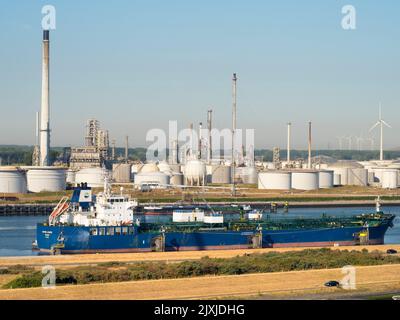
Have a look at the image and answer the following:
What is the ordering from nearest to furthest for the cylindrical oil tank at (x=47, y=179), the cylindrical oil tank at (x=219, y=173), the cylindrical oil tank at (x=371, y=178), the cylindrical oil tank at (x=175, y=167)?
1. the cylindrical oil tank at (x=47, y=179)
2. the cylindrical oil tank at (x=219, y=173)
3. the cylindrical oil tank at (x=175, y=167)
4. the cylindrical oil tank at (x=371, y=178)

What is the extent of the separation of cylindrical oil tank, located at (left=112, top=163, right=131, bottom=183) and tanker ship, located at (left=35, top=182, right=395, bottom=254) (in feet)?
251

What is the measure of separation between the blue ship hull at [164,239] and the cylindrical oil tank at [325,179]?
245 ft

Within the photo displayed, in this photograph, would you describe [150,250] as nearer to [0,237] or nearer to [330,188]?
[0,237]

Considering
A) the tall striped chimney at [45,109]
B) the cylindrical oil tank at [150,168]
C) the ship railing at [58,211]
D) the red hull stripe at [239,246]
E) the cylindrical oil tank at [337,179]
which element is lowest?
the red hull stripe at [239,246]

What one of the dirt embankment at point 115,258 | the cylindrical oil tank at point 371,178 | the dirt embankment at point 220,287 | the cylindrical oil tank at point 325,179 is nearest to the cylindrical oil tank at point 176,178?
the cylindrical oil tank at point 325,179

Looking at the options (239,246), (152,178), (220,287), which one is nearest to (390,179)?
(152,178)

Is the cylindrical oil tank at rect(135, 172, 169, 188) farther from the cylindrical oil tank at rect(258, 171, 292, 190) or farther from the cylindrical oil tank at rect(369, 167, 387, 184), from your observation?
the cylindrical oil tank at rect(369, 167, 387, 184)

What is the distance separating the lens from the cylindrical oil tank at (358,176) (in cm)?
14362

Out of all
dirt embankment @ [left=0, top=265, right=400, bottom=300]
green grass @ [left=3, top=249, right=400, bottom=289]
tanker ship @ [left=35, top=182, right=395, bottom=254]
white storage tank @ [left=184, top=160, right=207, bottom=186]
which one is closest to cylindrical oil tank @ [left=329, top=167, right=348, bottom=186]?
white storage tank @ [left=184, top=160, right=207, bottom=186]

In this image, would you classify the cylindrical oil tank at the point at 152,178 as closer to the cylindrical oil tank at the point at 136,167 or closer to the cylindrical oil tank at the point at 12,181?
the cylindrical oil tank at the point at 136,167

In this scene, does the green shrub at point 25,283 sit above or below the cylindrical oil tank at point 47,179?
below

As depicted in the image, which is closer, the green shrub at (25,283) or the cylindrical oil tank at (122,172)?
the green shrub at (25,283)
